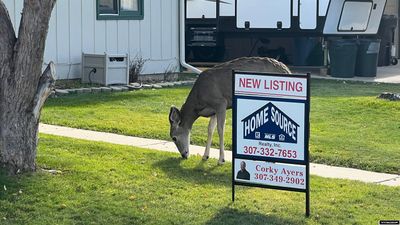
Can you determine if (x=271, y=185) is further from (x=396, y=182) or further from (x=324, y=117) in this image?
(x=324, y=117)

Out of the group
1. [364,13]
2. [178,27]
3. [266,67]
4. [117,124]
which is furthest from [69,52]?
[364,13]

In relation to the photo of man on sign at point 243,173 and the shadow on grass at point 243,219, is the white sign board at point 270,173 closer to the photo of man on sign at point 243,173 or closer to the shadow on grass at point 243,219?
the photo of man on sign at point 243,173

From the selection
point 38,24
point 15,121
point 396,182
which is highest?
point 38,24

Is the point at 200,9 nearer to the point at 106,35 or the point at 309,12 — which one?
the point at 309,12

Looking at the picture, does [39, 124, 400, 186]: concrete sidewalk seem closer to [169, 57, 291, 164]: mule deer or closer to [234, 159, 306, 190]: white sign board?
[169, 57, 291, 164]: mule deer

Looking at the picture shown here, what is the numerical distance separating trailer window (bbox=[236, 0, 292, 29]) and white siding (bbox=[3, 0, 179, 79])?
4382 millimetres

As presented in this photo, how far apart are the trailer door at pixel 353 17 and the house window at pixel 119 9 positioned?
6.56m

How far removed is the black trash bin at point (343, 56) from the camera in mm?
23766

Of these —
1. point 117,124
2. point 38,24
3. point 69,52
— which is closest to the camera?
point 38,24

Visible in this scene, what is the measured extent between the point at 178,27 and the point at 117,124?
315 inches

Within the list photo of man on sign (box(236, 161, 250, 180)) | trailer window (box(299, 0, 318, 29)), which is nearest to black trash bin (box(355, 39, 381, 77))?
trailer window (box(299, 0, 318, 29))

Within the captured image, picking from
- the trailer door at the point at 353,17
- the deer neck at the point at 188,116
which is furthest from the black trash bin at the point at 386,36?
the deer neck at the point at 188,116

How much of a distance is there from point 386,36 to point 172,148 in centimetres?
1759

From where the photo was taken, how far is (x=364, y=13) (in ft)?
83.8
